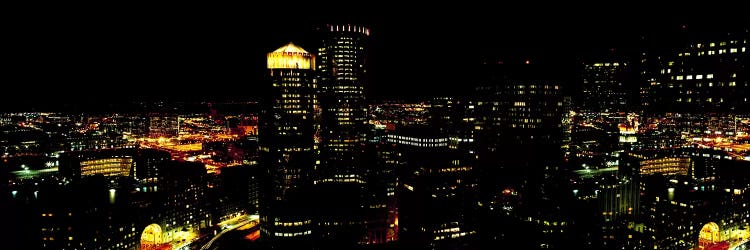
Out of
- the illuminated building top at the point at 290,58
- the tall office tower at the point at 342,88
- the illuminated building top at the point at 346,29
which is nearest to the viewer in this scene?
the illuminated building top at the point at 290,58

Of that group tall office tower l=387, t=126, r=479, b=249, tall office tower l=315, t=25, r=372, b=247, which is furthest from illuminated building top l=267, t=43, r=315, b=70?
tall office tower l=387, t=126, r=479, b=249

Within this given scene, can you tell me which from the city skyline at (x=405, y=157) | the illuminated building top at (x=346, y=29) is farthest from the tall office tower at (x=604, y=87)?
the illuminated building top at (x=346, y=29)

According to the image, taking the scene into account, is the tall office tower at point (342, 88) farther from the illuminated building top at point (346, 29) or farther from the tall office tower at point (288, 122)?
the tall office tower at point (288, 122)

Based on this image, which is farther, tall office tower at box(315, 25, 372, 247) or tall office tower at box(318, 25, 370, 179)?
tall office tower at box(318, 25, 370, 179)

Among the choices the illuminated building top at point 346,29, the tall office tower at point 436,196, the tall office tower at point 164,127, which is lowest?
the tall office tower at point 436,196

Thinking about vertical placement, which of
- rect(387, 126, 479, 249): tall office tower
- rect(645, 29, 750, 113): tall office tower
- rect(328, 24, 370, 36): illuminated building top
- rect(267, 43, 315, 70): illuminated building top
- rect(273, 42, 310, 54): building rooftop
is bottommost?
rect(387, 126, 479, 249): tall office tower

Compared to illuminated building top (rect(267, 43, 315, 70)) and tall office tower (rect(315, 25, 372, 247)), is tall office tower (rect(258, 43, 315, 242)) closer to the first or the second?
illuminated building top (rect(267, 43, 315, 70))

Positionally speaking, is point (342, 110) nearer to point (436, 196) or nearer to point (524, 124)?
point (524, 124)

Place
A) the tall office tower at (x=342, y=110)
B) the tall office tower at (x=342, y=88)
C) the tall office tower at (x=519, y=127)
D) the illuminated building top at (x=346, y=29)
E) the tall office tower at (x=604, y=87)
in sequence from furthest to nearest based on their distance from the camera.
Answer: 1. the tall office tower at (x=604, y=87)
2. the illuminated building top at (x=346, y=29)
3. the tall office tower at (x=342, y=88)
4. the tall office tower at (x=519, y=127)
5. the tall office tower at (x=342, y=110)

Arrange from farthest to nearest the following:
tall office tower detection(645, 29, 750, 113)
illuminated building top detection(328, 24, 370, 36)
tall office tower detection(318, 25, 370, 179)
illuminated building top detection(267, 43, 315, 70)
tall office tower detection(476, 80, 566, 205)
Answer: illuminated building top detection(328, 24, 370, 36) → tall office tower detection(318, 25, 370, 179) → tall office tower detection(476, 80, 566, 205) → illuminated building top detection(267, 43, 315, 70) → tall office tower detection(645, 29, 750, 113)
